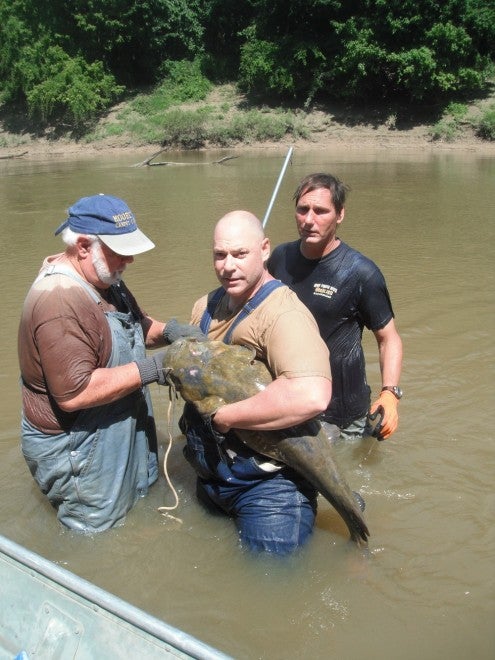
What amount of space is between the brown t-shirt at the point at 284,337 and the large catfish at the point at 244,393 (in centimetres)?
8

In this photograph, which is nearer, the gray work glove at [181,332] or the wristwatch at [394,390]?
the gray work glove at [181,332]

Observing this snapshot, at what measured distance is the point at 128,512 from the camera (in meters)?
3.76

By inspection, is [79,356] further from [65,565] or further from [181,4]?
[181,4]

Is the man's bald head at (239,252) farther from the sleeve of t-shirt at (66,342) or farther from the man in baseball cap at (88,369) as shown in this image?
the sleeve of t-shirt at (66,342)

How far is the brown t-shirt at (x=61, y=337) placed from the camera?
2971mm

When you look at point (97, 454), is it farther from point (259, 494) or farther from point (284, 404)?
point (284, 404)

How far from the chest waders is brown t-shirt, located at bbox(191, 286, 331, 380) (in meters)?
0.72

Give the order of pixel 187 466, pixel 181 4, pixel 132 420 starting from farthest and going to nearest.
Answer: pixel 181 4 < pixel 187 466 < pixel 132 420

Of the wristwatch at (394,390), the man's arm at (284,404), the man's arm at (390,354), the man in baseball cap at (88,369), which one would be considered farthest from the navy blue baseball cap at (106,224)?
the wristwatch at (394,390)

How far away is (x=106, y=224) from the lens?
310cm

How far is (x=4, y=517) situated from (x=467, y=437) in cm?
363

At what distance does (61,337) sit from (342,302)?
1746 mm

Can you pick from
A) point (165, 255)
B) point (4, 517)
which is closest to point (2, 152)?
point (165, 255)

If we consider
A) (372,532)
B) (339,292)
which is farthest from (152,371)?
(372,532)
